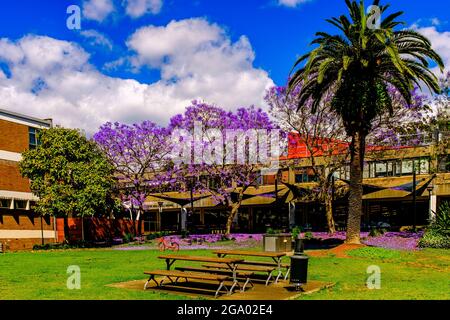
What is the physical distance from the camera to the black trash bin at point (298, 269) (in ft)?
35.8

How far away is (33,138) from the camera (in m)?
36.9

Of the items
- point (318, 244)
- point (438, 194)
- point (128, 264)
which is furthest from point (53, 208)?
point (438, 194)

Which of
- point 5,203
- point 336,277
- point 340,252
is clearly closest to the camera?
point 336,277

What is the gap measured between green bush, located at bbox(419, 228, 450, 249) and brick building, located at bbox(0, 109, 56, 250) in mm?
25810

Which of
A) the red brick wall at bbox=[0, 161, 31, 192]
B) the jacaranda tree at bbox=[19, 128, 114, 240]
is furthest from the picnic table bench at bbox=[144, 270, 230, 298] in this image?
the red brick wall at bbox=[0, 161, 31, 192]

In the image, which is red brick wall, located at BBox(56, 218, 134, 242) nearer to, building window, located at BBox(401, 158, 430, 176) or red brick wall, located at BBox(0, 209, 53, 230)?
red brick wall, located at BBox(0, 209, 53, 230)

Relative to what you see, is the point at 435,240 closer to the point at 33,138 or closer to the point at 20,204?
the point at 20,204

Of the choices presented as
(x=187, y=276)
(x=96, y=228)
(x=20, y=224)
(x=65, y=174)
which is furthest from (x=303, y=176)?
(x=187, y=276)

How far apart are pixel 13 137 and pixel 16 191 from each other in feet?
13.1

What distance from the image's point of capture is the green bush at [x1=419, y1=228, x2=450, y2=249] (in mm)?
22609

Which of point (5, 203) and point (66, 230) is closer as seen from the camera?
point (5, 203)

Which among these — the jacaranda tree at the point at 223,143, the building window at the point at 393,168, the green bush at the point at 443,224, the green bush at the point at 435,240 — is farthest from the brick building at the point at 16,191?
the building window at the point at 393,168

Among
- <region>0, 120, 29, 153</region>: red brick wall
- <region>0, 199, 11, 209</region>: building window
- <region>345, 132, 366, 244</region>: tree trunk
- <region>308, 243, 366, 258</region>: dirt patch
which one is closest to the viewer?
<region>308, 243, 366, 258</region>: dirt patch
